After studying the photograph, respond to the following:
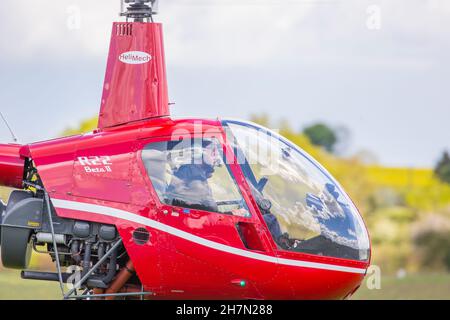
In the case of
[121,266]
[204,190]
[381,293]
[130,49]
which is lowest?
[381,293]

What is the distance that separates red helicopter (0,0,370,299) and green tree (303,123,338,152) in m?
25.2

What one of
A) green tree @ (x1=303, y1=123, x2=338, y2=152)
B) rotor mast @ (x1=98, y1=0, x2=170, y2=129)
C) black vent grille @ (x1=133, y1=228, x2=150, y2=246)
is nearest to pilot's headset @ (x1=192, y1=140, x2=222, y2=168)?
black vent grille @ (x1=133, y1=228, x2=150, y2=246)

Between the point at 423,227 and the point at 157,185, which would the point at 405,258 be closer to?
the point at 423,227

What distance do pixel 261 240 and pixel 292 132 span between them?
23707 mm

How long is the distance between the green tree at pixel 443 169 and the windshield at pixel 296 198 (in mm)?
15711

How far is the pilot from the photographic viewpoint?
15.2 metres

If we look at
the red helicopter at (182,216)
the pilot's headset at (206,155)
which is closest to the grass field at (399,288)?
the red helicopter at (182,216)

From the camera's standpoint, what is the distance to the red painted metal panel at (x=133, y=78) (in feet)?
53.1

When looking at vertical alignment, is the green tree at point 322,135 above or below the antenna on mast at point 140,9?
below

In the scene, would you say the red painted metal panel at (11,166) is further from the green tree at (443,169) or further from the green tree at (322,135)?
the green tree at (322,135)

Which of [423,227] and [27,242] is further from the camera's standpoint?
[423,227]

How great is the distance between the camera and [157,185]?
15.2 meters

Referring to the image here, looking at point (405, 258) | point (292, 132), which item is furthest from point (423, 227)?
point (292, 132)

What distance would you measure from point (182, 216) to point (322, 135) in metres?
28.2
